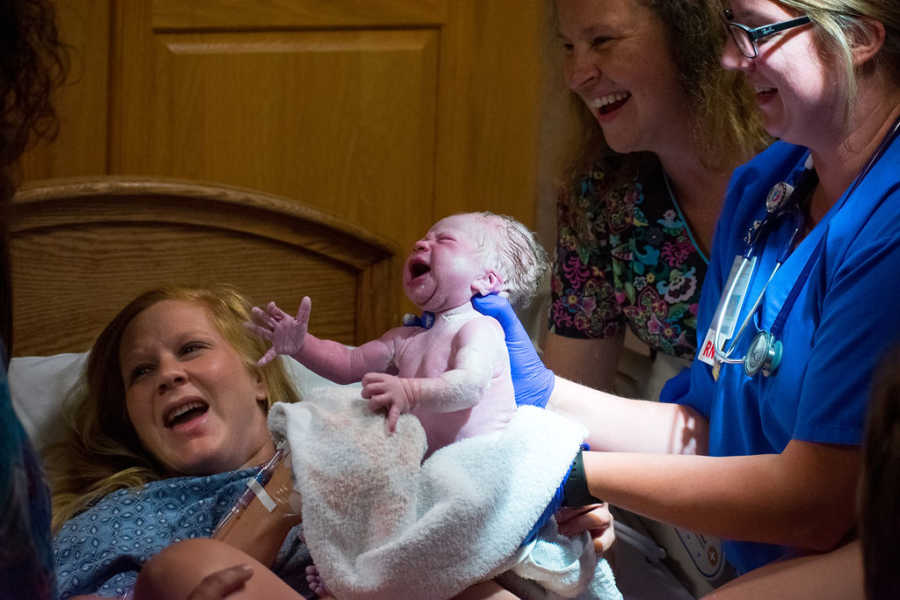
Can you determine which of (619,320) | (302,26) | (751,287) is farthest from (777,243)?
(302,26)

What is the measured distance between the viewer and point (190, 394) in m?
1.57

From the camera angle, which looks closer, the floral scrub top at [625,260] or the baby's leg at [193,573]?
the baby's leg at [193,573]

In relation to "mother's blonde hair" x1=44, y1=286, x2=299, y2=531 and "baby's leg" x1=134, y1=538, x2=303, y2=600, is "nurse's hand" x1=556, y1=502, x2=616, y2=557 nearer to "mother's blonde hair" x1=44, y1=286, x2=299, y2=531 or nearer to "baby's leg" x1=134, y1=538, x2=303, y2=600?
"baby's leg" x1=134, y1=538, x2=303, y2=600

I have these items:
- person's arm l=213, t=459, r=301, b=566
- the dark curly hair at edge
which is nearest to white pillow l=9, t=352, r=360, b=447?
person's arm l=213, t=459, r=301, b=566

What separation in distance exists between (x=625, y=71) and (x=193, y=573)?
0.97 m

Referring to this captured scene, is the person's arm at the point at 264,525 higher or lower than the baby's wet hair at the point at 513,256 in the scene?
lower

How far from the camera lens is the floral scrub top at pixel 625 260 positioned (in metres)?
1.70

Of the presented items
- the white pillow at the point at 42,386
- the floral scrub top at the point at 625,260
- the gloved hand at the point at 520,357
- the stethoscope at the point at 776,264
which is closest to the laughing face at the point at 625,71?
the floral scrub top at the point at 625,260

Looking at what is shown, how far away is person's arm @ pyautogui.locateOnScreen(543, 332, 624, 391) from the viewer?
181 centimetres

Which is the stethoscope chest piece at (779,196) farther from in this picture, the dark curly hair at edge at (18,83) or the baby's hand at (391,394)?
the dark curly hair at edge at (18,83)

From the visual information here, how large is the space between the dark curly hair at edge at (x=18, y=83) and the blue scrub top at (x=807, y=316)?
2.63ft

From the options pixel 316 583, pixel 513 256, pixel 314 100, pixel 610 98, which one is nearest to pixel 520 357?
pixel 513 256

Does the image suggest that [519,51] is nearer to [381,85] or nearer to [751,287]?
[381,85]

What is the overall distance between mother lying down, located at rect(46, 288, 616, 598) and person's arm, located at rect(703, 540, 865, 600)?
19.9 inches
